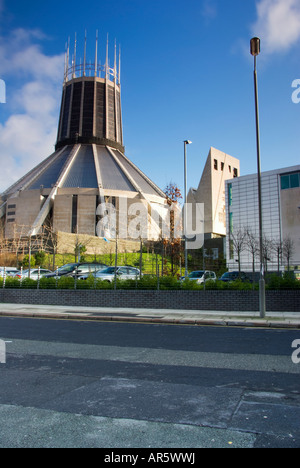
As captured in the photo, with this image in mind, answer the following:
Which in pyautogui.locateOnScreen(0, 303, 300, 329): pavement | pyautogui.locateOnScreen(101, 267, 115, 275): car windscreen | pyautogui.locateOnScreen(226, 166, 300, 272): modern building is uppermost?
pyautogui.locateOnScreen(226, 166, 300, 272): modern building

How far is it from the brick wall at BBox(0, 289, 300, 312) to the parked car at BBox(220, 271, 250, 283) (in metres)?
1.46

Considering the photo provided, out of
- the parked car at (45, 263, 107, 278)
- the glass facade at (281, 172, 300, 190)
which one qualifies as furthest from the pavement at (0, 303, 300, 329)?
the glass facade at (281, 172, 300, 190)

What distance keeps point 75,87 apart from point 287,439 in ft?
338

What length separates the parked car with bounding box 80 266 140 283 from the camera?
20.6 metres

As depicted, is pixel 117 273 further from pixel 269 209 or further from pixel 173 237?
pixel 269 209

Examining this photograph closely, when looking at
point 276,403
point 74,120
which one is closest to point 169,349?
point 276,403

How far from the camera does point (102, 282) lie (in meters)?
20.2

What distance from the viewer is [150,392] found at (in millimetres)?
5246

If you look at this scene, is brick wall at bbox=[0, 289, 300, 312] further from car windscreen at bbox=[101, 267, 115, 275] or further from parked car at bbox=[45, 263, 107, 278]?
parked car at bbox=[45, 263, 107, 278]

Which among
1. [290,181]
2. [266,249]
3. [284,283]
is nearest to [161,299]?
[284,283]

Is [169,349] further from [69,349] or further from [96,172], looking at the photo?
[96,172]

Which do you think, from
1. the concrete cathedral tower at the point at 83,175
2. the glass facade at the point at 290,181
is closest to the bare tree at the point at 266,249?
the glass facade at the point at 290,181

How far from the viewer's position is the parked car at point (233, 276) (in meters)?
18.4

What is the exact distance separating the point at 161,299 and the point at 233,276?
13.8ft
